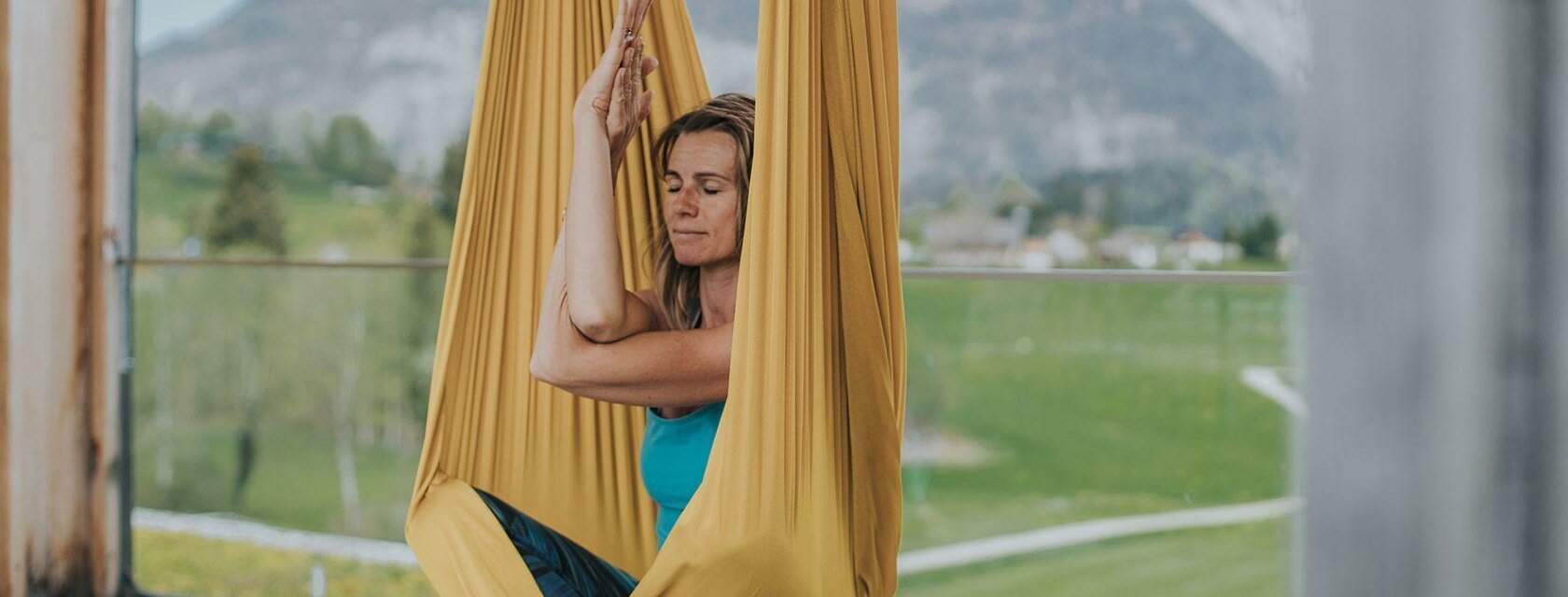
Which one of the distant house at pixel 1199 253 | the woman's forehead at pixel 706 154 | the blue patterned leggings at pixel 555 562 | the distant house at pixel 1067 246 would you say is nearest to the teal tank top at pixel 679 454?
the blue patterned leggings at pixel 555 562

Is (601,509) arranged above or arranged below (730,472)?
below

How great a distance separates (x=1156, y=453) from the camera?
8.95m

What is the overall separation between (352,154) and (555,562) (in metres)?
6.82

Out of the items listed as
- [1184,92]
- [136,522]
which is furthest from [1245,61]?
[136,522]

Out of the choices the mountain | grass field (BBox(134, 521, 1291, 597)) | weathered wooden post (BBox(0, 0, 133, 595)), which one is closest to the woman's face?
weathered wooden post (BBox(0, 0, 133, 595))

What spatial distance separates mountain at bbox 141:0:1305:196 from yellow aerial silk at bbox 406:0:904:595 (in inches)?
240

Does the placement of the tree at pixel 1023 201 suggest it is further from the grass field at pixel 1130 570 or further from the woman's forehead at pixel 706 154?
the woman's forehead at pixel 706 154

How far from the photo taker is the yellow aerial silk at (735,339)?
3.87 feet

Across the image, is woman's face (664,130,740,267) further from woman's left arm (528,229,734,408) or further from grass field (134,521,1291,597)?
grass field (134,521,1291,597)

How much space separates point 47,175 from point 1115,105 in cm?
707

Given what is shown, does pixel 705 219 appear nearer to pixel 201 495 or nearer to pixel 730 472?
pixel 730 472

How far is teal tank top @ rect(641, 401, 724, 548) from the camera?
1405 millimetres

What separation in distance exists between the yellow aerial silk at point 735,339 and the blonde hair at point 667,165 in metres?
0.15

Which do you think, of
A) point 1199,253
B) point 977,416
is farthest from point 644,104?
point 977,416
